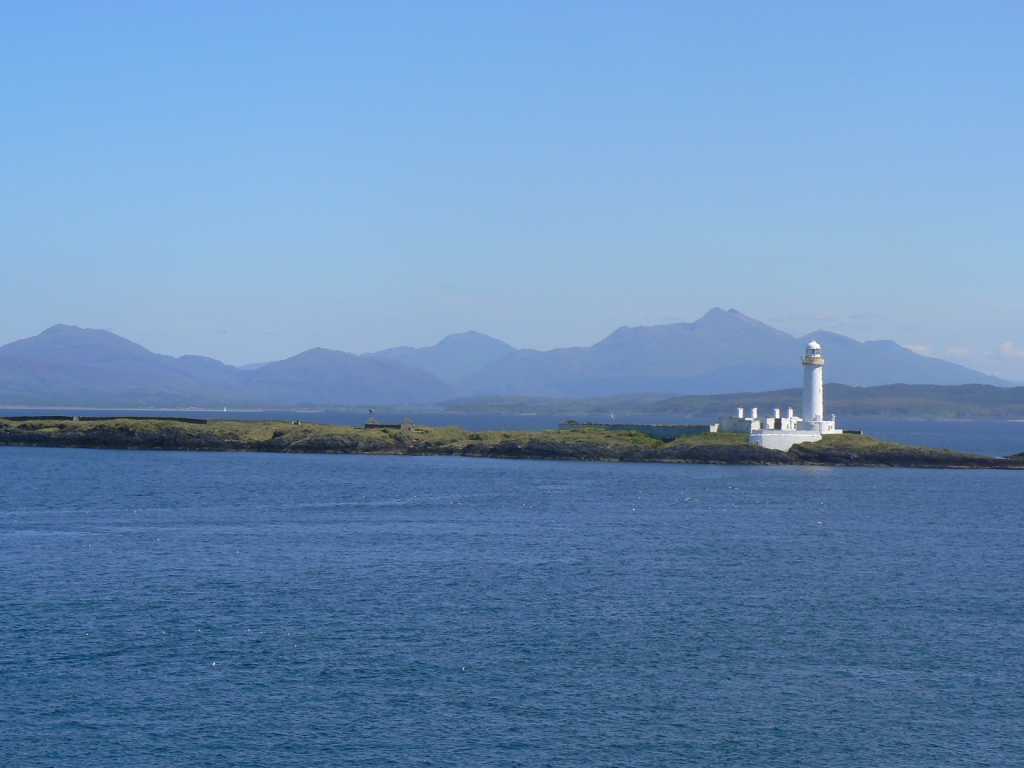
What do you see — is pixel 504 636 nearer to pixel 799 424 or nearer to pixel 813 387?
pixel 799 424

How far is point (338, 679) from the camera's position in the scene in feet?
96.6

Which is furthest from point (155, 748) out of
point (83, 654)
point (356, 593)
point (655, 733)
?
point (356, 593)

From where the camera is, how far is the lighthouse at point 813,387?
10450 cm

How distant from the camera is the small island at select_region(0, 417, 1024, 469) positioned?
3991 inches

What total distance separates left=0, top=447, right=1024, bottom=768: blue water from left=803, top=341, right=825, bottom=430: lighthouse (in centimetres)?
3836

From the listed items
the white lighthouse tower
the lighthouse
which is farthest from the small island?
the lighthouse

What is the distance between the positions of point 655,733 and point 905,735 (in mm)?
5945

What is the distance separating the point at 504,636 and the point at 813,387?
3037 inches

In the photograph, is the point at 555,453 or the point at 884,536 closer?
the point at 884,536

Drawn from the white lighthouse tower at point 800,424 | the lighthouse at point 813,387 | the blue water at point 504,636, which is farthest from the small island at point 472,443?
the blue water at point 504,636

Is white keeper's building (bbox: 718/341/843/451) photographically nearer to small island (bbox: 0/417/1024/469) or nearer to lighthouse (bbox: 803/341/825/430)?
lighthouse (bbox: 803/341/825/430)

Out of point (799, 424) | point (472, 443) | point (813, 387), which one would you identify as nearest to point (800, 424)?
point (799, 424)

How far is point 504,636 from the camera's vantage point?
3397 cm

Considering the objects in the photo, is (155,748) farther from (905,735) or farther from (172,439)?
(172,439)
